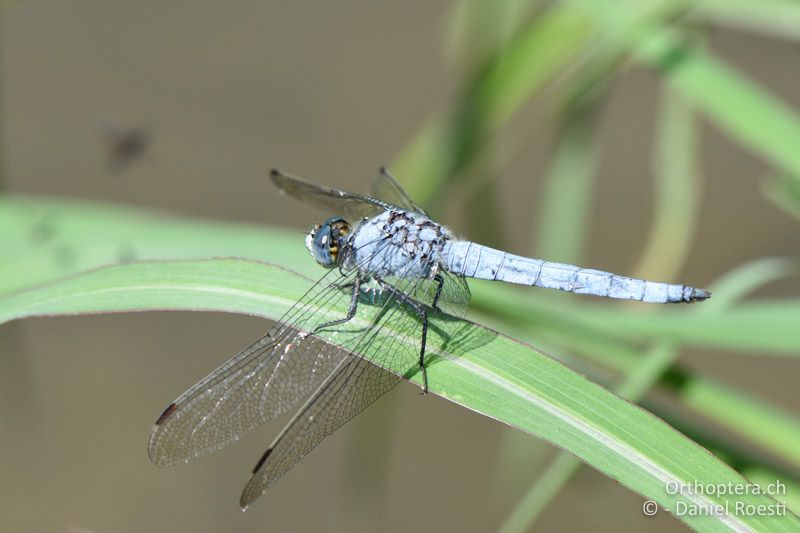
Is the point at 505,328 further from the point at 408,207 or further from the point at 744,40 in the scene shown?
the point at 744,40

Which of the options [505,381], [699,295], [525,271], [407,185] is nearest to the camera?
[505,381]

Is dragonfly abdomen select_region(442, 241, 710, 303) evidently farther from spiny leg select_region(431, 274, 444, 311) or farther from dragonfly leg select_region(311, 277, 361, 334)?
dragonfly leg select_region(311, 277, 361, 334)

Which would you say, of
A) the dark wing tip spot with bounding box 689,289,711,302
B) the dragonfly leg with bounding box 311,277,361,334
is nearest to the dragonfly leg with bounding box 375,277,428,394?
the dragonfly leg with bounding box 311,277,361,334

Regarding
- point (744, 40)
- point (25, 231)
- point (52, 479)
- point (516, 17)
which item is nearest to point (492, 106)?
point (516, 17)

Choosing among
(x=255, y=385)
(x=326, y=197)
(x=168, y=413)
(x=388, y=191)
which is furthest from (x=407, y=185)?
(x=168, y=413)

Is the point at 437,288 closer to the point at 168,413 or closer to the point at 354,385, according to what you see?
the point at 354,385

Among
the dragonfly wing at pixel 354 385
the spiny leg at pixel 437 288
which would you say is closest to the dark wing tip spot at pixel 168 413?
the dragonfly wing at pixel 354 385

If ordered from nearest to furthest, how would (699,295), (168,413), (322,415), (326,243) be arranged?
1. (168,413)
2. (322,415)
3. (699,295)
4. (326,243)
